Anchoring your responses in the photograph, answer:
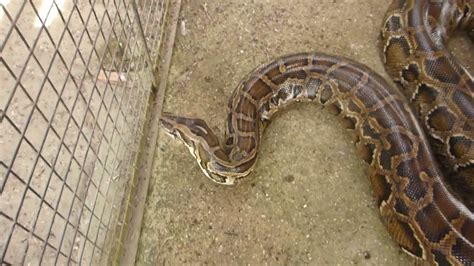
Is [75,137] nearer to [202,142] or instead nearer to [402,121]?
[202,142]

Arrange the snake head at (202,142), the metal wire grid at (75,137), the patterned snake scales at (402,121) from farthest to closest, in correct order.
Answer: the snake head at (202,142)
the metal wire grid at (75,137)
the patterned snake scales at (402,121)

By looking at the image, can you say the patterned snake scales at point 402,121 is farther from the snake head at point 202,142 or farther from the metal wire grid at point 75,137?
the metal wire grid at point 75,137

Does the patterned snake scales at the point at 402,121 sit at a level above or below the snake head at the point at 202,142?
above

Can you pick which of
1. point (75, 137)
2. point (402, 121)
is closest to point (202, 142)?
point (75, 137)

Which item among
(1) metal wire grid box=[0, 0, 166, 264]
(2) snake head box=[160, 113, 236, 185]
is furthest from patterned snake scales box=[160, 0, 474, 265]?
(1) metal wire grid box=[0, 0, 166, 264]

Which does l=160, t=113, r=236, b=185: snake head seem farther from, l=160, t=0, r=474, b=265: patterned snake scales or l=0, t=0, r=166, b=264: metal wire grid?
l=0, t=0, r=166, b=264: metal wire grid

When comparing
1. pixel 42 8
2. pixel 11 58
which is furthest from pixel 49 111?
pixel 42 8

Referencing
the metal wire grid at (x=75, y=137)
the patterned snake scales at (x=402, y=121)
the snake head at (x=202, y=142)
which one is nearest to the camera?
the patterned snake scales at (x=402, y=121)

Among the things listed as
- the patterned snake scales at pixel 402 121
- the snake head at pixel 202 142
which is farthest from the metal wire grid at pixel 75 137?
the patterned snake scales at pixel 402 121
